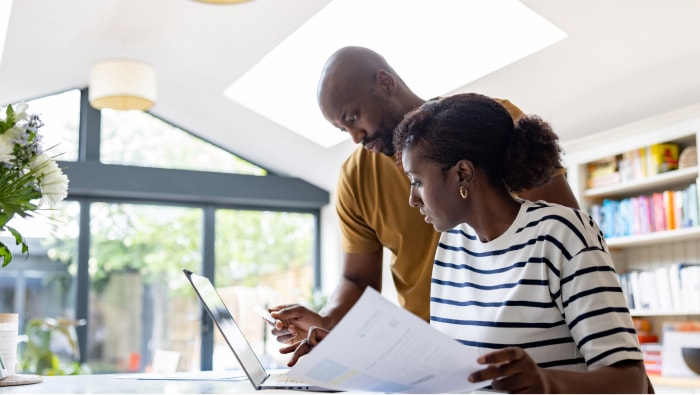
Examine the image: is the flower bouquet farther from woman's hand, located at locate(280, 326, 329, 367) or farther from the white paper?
the white paper

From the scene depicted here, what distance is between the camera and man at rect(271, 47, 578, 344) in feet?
6.40

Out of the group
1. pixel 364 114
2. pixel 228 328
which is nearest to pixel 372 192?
pixel 364 114

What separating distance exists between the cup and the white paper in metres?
0.76

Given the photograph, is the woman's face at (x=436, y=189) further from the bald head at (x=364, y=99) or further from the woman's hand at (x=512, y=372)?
the bald head at (x=364, y=99)

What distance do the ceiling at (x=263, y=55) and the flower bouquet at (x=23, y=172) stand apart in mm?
2747

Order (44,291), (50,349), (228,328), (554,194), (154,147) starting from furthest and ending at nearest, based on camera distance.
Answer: (154,147), (44,291), (50,349), (554,194), (228,328)

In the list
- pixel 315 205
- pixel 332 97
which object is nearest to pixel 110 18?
pixel 315 205

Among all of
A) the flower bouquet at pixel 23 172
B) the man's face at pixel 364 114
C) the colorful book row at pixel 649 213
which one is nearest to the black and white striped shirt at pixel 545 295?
the man's face at pixel 364 114

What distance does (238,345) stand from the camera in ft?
4.32

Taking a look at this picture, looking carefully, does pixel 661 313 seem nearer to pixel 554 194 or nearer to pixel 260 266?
pixel 554 194

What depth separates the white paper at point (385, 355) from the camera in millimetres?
911

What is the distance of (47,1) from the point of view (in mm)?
4543

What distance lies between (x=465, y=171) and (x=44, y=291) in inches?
219

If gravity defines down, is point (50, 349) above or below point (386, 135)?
below
